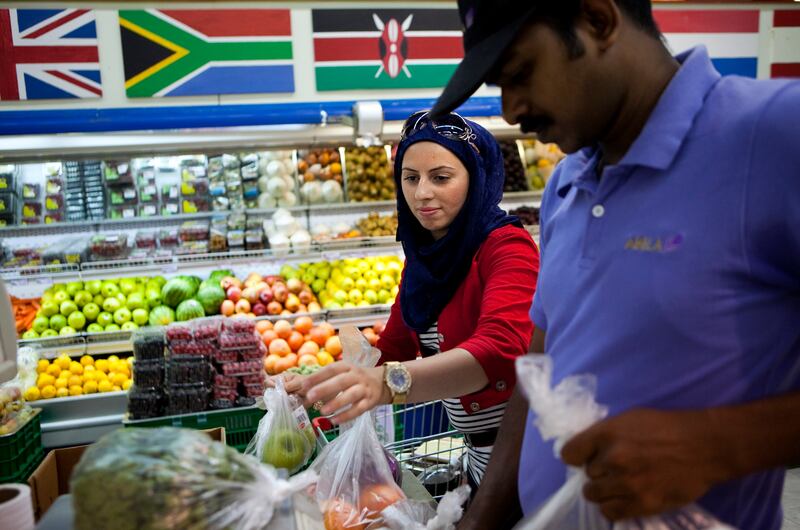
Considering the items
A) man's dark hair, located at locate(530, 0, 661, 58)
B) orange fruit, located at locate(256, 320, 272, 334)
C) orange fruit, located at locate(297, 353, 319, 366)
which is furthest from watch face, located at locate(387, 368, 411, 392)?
orange fruit, located at locate(256, 320, 272, 334)

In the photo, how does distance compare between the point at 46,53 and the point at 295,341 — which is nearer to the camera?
the point at 295,341

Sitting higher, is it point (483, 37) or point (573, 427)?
point (483, 37)

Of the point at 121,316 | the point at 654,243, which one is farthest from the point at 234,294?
the point at 654,243

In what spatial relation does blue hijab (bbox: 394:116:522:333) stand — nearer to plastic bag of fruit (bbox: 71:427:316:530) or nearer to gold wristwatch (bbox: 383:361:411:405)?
gold wristwatch (bbox: 383:361:411:405)

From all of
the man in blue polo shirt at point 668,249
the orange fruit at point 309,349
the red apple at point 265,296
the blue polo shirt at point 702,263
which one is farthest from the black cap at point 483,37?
the red apple at point 265,296

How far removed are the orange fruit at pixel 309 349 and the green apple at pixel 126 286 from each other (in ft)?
4.83

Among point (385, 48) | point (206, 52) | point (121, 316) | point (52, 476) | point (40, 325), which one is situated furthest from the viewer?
point (385, 48)

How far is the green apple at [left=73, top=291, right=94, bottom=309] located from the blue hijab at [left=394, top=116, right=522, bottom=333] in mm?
3175

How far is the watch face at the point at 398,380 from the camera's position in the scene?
1.32m

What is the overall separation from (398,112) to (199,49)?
239 cm

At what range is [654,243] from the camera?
938 mm

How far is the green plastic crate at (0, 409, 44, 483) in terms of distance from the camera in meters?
2.79

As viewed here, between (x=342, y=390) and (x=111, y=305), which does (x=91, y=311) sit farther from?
(x=342, y=390)

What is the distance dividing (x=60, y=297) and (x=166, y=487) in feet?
13.1
